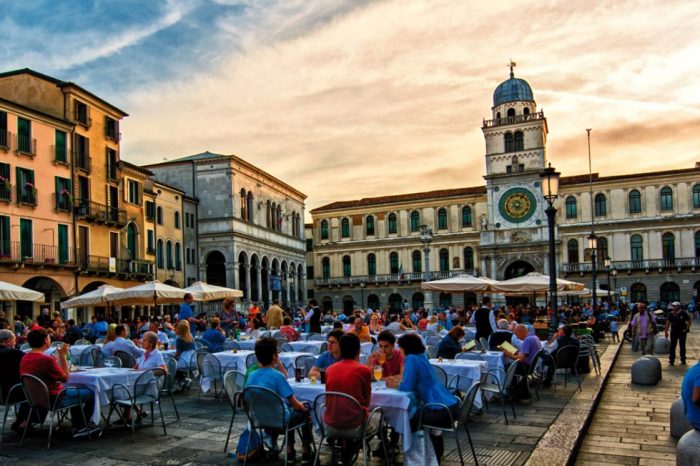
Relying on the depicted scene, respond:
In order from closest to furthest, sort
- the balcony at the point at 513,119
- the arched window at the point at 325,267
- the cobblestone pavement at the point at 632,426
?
the cobblestone pavement at the point at 632,426 < the balcony at the point at 513,119 < the arched window at the point at 325,267

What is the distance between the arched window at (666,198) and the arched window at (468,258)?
57.3ft

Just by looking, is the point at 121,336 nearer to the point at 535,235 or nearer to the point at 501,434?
the point at 501,434

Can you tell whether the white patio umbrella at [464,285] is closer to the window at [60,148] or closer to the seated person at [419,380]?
the seated person at [419,380]

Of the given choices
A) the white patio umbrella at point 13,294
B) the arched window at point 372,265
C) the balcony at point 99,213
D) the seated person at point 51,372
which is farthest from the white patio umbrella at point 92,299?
the arched window at point 372,265

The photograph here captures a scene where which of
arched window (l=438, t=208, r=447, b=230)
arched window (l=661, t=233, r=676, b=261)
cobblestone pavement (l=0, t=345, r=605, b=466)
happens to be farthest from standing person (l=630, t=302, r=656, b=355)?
arched window (l=438, t=208, r=447, b=230)

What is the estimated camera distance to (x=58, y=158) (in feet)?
102

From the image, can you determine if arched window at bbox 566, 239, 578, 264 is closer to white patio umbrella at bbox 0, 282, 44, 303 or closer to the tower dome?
the tower dome

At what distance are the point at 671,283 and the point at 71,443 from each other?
186 ft

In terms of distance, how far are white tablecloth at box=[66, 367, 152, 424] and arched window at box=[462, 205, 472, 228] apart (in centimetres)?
5672

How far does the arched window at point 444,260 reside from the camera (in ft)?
211

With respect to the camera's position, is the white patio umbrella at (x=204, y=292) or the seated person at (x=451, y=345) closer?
the seated person at (x=451, y=345)

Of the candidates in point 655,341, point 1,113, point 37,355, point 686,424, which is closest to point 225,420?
point 37,355

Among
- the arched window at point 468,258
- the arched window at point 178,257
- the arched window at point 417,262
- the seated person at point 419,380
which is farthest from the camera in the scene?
Result: the arched window at point 417,262

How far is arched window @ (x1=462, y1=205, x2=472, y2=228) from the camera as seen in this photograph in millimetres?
63375
